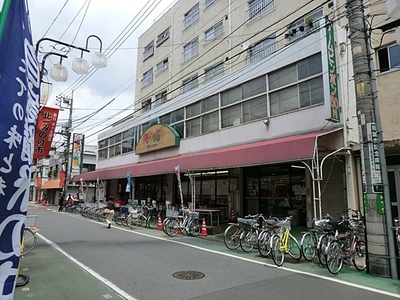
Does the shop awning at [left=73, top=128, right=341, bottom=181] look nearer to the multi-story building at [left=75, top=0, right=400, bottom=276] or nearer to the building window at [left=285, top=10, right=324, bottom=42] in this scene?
the multi-story building at [left=75, top=0, right=400, bottom=276]

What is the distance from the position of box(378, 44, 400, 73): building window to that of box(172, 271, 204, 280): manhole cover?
397 inches

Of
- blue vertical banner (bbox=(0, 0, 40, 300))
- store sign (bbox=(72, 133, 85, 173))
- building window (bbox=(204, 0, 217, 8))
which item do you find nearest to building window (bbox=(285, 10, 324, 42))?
building window (bbox=(204, 0, 217, 8))

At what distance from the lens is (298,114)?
38.8ft

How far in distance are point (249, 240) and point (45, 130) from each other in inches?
293

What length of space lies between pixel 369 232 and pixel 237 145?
25.9ft

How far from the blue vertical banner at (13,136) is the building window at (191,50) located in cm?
2001

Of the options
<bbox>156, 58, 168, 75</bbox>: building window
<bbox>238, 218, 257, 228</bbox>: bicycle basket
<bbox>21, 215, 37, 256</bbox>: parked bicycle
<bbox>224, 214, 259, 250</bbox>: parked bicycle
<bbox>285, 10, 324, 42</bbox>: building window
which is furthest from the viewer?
<bbox>156, 58, 168, 75</bbox>: building window

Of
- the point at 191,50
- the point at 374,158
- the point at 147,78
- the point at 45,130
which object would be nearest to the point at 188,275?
the point at 374,158

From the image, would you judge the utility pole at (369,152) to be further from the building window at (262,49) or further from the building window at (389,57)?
the building window at (262,49)

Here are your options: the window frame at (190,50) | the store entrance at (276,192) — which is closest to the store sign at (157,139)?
the store entrance at (276,192)

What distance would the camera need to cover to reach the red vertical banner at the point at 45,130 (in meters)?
9.62

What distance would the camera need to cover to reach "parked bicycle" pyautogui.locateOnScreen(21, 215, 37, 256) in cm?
833

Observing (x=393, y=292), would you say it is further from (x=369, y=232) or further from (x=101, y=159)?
(x=101, y=159)

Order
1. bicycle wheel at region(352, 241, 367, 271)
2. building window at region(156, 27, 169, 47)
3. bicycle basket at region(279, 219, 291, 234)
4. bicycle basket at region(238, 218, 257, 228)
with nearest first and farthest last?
bicycle wheel at region(352, 241, 367, 271) < bicycle basket at region(279, 219, 291, 234) < bicycle basket at region(238, 218, 257, 228) < building window at region(156, 27, 169, 47)
